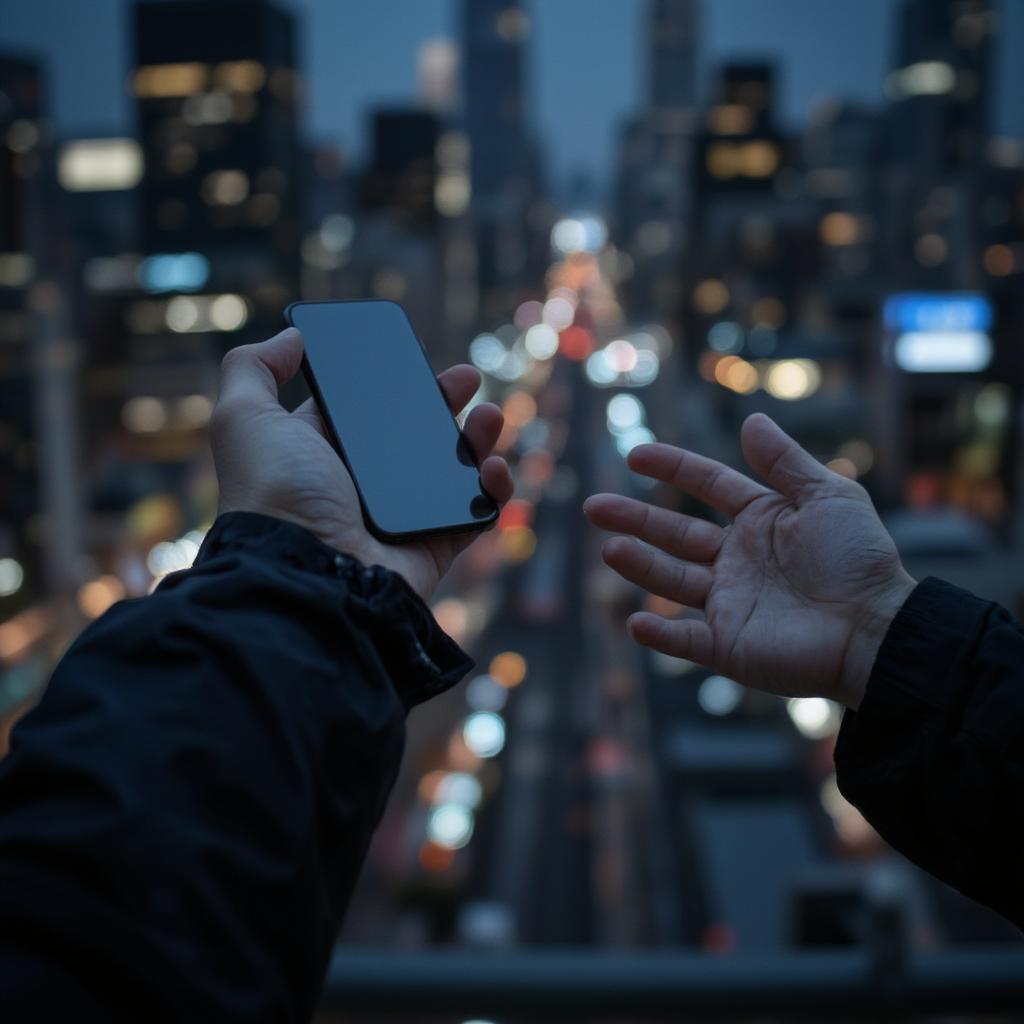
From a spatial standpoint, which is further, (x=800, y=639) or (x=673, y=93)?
(x=673, y=93)

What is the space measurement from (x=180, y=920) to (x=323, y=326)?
2.11 feet

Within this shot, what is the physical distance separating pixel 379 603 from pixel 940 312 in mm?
10795

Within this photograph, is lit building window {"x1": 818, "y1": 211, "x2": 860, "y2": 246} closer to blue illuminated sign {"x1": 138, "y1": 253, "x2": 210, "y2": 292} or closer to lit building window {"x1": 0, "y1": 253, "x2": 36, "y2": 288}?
blue illuminated sign {"x1": 138, "y1": 253, "x2": 210, "y2": 292}

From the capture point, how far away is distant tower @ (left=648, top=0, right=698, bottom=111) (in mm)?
76625

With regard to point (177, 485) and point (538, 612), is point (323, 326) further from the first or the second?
point (538, 612)

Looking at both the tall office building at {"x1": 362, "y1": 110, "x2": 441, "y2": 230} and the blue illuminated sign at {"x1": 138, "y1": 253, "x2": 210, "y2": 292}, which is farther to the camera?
the tall office building at {"x1": 362, "y1": 110, "x2": 441, "y2": 230}

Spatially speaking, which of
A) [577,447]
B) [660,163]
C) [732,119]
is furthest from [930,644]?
[660,163]

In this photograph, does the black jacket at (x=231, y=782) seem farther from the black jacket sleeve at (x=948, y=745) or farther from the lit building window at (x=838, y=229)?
the lit building window at (x=838, y=229)

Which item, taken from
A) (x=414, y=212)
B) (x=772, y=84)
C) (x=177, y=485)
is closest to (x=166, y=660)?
(x=177, y=485)

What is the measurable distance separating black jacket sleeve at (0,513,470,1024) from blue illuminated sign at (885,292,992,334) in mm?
10746

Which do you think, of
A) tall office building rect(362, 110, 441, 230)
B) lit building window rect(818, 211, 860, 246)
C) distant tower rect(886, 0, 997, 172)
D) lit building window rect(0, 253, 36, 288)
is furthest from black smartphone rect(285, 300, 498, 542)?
tall office building rect(362, 110, 441, 230)

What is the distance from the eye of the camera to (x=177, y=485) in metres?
16.2

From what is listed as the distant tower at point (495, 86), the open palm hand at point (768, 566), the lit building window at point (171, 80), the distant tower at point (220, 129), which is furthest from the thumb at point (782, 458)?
the distant tower at point (495, 86)

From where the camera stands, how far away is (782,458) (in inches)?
37.0
